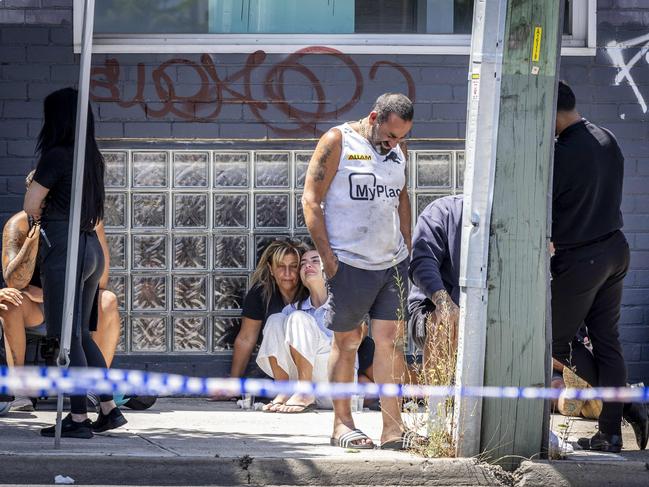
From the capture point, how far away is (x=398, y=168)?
686cm

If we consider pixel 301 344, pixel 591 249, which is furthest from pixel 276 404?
pixel 591 249

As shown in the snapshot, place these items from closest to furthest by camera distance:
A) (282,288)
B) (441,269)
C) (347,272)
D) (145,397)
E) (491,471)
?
(491,471), (347,272), (441,269), (145,397), (282,288)

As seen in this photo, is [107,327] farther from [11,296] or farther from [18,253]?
[18,253]

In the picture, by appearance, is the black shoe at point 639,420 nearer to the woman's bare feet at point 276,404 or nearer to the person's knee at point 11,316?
the woman's bare feet at point 276,404

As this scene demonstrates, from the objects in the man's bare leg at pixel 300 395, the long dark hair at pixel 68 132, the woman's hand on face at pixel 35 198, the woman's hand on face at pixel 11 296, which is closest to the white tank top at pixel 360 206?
the long dark hair at pixel 68 132

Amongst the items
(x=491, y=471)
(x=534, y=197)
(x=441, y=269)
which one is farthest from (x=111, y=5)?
(x=491, y=471)

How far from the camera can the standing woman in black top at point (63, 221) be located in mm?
6836

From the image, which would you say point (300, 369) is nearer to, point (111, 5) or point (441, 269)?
point (441, 269)

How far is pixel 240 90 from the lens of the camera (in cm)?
916

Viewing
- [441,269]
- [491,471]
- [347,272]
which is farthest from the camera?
[441,269]

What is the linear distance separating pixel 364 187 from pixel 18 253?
8.38 feet

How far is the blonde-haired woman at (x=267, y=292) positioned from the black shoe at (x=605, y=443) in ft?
8.65

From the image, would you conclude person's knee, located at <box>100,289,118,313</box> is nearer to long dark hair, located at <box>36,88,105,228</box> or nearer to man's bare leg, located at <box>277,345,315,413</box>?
man's bare leg, located at <box>277,345,315,413</box>

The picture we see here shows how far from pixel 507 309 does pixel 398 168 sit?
41.1 inches
